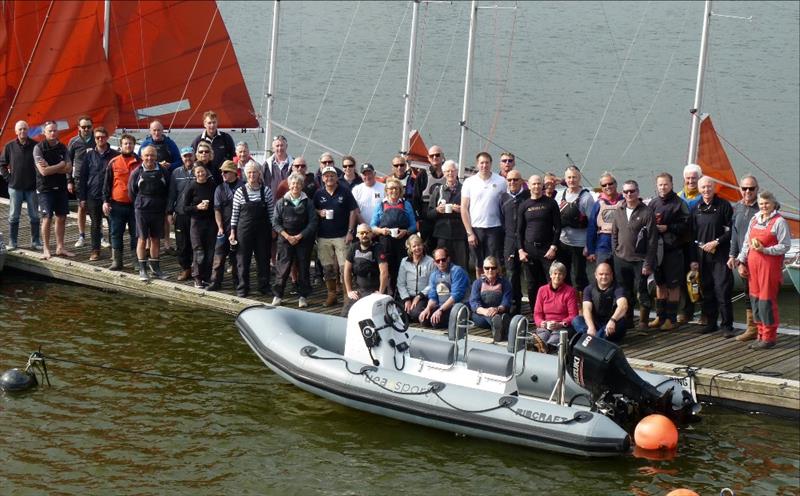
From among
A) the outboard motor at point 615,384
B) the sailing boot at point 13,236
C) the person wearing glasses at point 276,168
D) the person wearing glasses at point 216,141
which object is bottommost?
the outboard motor at point 615,384

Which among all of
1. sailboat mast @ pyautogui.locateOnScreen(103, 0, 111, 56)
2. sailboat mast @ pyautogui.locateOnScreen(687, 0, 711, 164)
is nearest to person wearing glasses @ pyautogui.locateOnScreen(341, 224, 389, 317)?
sailboat mast @ pyautogui.locateOnScreen(687, 0, 711, 164)

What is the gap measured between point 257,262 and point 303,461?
432cm

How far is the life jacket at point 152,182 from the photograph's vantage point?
47.2 ft

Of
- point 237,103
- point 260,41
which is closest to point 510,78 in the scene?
point 260,41

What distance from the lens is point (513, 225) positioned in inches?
524

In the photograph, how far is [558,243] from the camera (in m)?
13.1

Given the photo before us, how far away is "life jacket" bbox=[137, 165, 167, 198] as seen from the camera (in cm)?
1440

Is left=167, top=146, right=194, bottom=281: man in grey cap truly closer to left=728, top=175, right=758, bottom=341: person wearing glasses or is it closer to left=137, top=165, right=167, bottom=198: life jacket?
left=137, top=165, right=167, bottom=198: life jacket

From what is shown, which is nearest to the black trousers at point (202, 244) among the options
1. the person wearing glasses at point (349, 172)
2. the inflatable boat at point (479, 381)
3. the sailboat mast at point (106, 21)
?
the person wearing glasses at point (349, 172)

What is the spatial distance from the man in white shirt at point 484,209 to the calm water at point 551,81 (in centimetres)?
1203

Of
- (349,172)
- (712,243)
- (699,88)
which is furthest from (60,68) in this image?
(712,243)

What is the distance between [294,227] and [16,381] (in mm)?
3476

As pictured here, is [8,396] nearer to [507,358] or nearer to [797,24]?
[507,358]

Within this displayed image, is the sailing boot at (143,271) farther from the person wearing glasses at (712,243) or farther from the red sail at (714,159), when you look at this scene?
the red sail at (714,159)
